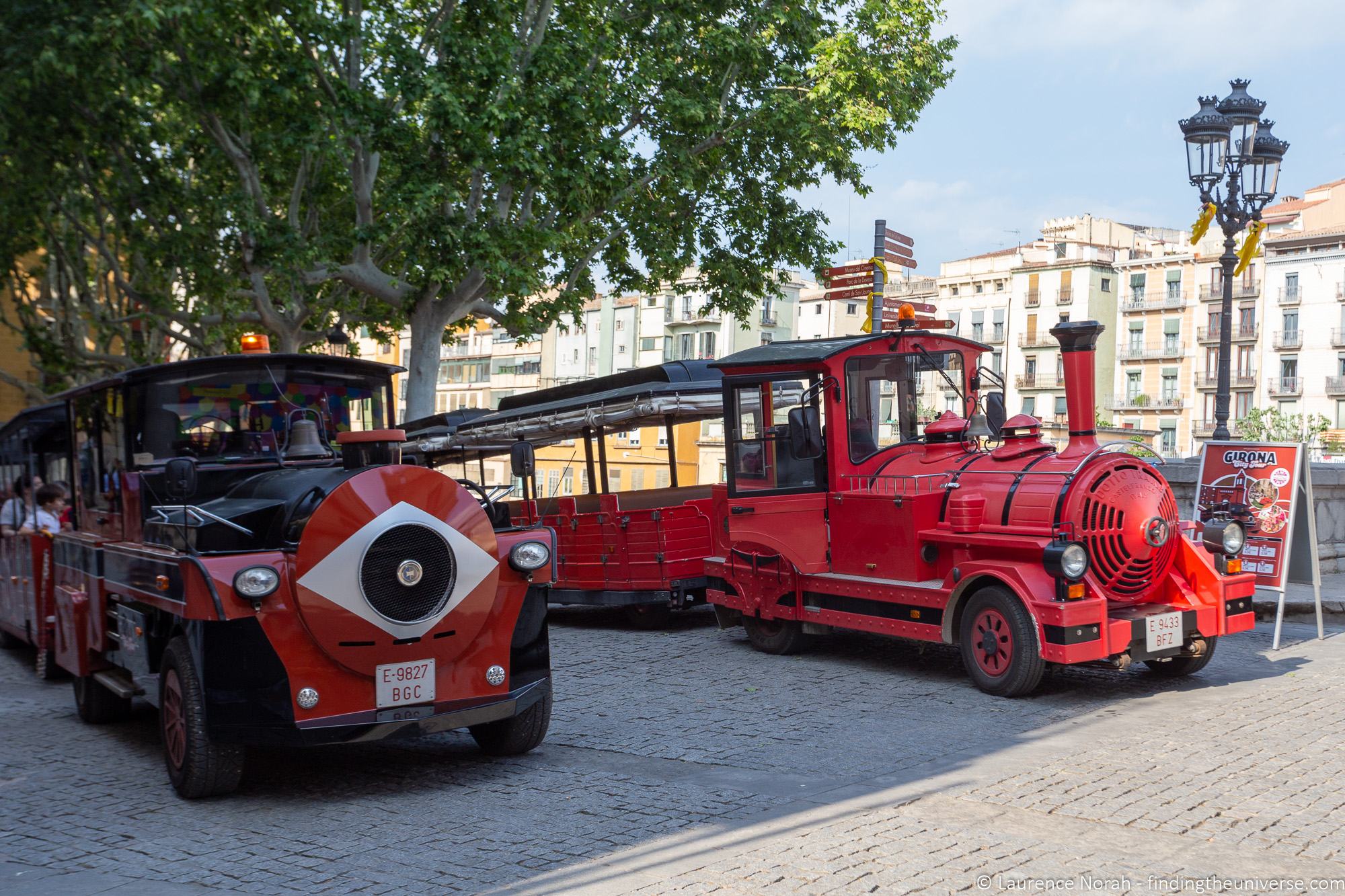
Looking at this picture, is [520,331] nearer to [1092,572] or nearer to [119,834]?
[1092,572]

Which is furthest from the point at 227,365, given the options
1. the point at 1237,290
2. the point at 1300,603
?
the point at 1237,290

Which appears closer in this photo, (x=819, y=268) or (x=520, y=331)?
(x=520, y=331)

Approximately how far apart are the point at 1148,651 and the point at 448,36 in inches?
514

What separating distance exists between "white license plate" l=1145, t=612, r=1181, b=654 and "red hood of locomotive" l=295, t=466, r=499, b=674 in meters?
4.72

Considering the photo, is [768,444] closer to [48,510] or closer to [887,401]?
[887,401]

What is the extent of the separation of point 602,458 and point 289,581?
27.2 feet

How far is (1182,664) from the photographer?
9914 millimetres

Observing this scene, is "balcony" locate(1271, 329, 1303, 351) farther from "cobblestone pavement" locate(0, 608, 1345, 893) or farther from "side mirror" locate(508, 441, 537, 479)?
"side mirror" locate(508, 441, 537, 479)

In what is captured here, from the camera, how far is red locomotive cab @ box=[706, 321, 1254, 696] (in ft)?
30.2

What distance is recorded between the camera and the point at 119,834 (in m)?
6.45

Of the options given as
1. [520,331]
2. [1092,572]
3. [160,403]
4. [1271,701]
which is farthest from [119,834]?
[520,331]

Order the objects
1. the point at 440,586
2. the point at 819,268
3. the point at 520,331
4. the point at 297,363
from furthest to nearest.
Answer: the point at 819,268 < the point at 520,331 < the point at 297,363 < the point at 440,586

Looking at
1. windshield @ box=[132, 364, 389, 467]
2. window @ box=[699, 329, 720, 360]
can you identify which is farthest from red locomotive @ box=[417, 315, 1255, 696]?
window @ box=[699, 329, 720, 360]

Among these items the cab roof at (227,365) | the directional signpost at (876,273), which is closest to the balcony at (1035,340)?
the directional signpost at (876,273)
